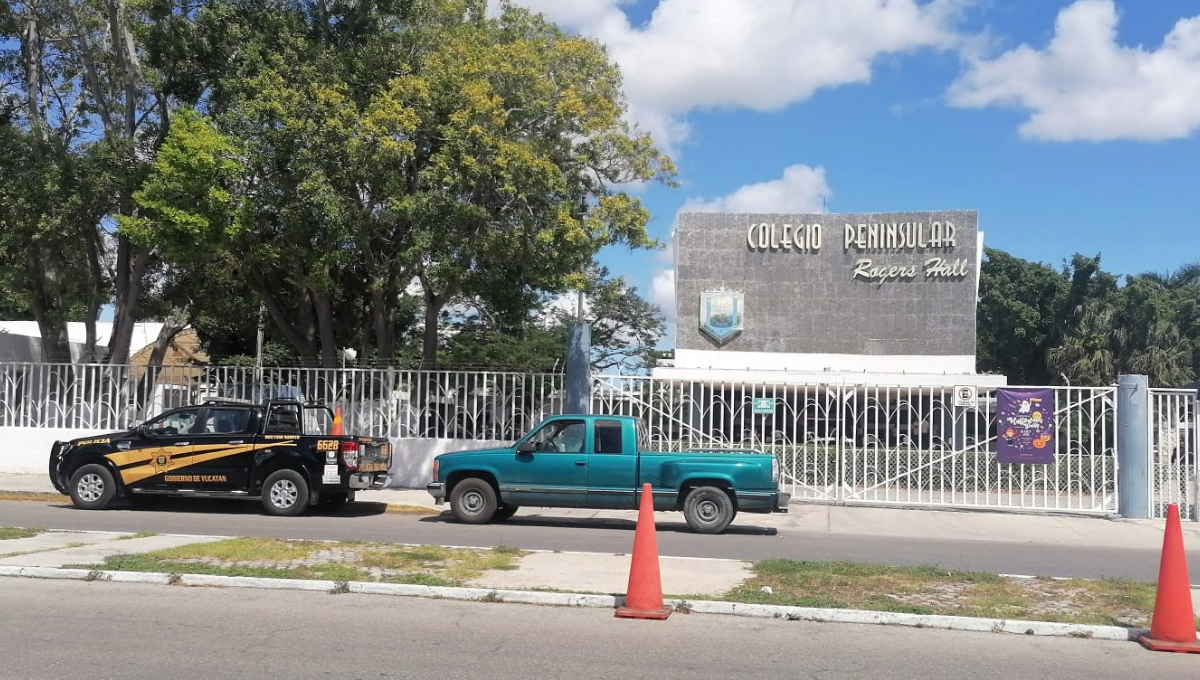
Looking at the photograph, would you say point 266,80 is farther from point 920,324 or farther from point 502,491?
point 920,324

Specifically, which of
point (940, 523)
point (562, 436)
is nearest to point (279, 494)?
point (562, 436)

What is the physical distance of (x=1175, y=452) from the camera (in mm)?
18734

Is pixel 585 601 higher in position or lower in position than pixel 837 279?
lower

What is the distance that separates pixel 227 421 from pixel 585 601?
9.21 metres

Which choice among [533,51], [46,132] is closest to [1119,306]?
[533,51]

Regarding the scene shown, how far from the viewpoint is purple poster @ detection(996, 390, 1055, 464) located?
18719 millimetres

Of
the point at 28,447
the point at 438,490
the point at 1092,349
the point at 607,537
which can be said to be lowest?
the point at 607,537

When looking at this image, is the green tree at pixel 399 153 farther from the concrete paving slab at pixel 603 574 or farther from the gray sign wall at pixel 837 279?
the gray sign wall at pixel 837 279

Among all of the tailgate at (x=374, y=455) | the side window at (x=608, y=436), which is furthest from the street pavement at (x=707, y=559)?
the side window at (x=608, y=436)

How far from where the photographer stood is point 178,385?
71.6 ft

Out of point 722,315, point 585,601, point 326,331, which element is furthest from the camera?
point 722,315

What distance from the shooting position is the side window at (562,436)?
15.5 metres

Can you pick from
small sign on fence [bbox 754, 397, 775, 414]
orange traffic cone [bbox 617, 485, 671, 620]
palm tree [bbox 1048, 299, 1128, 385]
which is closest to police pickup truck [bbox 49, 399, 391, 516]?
small sign on fence [bbox 754, 397, 775, 414]

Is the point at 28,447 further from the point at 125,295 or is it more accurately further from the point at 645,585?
the point at 645,585
